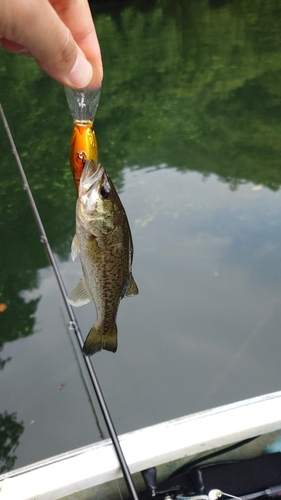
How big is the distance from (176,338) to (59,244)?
5.47 ft

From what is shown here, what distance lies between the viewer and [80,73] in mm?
1017

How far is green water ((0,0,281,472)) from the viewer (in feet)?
9.23

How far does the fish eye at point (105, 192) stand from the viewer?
4.00 ft

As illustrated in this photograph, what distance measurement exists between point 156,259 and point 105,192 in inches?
103

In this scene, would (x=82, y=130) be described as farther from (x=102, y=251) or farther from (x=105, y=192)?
(x=102, y=251)

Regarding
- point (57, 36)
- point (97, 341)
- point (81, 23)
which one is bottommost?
point (97, 341)

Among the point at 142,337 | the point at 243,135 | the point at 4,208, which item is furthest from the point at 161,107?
the point at 142,337

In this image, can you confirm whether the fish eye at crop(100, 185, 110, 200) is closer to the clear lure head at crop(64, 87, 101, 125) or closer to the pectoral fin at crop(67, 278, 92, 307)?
the clear lure head at crop(64, 87, 101, 125)

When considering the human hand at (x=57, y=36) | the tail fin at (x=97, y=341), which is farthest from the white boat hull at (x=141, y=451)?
the human hand at (x=57, y=36)

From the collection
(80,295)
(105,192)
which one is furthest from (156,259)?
(105,192)

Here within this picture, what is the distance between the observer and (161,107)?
734 cm

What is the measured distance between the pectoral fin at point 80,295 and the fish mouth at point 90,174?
1.14 feet

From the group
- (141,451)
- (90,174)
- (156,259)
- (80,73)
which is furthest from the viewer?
(156,259)

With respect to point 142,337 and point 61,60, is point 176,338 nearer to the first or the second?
point 142,337
